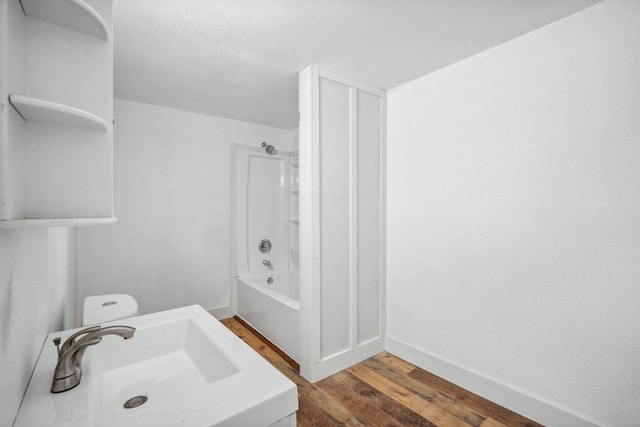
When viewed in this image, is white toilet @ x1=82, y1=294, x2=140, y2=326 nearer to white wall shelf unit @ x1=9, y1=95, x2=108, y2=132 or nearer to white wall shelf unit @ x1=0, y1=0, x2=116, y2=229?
white wall shelf unit @ x1=0, y1=0, x2=116, y2=229

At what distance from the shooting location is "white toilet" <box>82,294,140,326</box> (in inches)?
67.4

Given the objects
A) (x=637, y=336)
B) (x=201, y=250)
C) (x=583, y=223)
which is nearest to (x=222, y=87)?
(x=201, y=250)

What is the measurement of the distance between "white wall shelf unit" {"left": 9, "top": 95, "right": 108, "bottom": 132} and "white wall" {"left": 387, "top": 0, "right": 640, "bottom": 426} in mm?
2116

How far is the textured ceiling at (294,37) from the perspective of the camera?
1.52 meters

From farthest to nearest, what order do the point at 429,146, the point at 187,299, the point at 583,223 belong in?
the point at 187,299
the point at 429,146
the point at 583,223

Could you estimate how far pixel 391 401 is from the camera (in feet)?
6.17

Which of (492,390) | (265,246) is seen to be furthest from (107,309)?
(492,390)

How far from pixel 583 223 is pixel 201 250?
328 cm

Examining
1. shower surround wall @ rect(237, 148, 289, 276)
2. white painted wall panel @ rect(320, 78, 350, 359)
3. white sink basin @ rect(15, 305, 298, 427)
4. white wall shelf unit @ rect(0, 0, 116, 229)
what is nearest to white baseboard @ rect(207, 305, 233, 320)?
shower surround wall @ rect(237, 148, 289, 276)

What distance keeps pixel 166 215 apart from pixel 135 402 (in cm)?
228

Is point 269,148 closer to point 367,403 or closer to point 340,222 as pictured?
point 340,222

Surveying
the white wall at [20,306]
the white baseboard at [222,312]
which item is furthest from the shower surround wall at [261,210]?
the white wall at [20,306]

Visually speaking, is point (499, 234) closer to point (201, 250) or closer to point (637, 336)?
point (637, 336)

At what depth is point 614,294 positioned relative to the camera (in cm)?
145
